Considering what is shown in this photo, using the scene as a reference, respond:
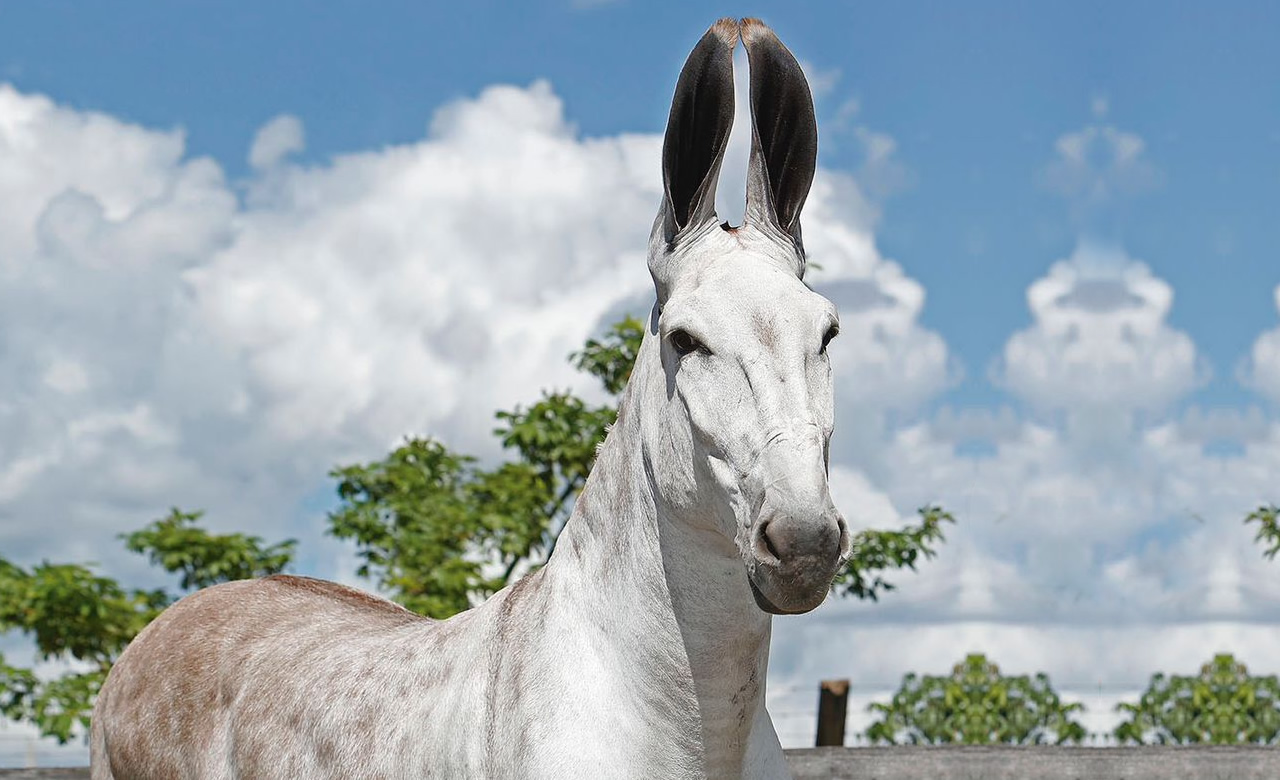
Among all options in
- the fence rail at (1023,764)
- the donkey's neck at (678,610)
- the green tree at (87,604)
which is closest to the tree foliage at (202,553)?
the green tree at (87,604)

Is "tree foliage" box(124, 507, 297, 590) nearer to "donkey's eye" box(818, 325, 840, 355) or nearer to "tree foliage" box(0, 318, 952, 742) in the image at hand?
"tree foliage" box(0, 318, 952, 742)

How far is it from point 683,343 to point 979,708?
6536 mm

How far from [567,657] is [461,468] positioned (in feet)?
26.8

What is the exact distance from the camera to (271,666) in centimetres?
439

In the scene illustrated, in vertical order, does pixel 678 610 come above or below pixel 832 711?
below

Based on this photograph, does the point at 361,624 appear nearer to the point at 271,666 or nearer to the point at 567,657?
the point at 271,666

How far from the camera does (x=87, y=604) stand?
941cm

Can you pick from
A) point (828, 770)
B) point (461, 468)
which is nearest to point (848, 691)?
point (828, 770)

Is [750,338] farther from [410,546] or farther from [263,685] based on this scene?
[410,546]

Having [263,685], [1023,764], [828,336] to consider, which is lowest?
[263,685]

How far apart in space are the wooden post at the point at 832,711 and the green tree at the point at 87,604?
464 cm

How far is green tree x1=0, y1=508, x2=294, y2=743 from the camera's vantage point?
9.12 metres

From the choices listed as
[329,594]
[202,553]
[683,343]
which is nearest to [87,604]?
[202,553]

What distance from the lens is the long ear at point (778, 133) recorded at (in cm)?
327
